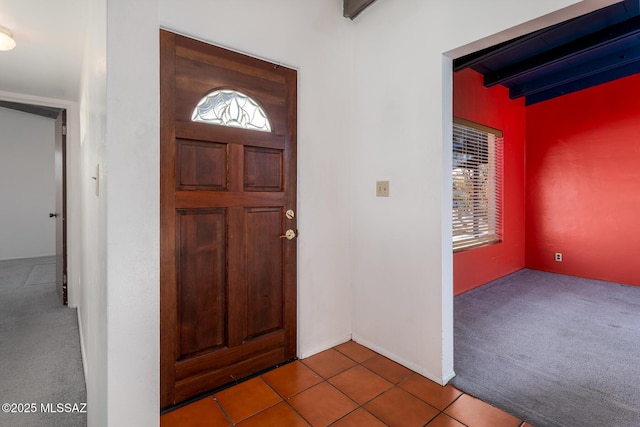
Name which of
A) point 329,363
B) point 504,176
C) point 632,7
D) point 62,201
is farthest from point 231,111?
point 504,176

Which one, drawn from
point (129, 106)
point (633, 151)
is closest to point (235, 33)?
point (129, 106)

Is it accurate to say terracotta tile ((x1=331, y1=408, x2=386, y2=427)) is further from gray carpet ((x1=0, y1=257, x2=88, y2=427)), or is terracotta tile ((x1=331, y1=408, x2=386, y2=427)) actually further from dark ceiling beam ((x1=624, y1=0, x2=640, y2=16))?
dark ceiling beam ((x1=624, y1=0, x2=640, y2=16))

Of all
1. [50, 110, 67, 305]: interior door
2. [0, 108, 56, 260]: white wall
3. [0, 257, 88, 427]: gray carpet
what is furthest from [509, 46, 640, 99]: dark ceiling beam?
[0, 108, 56, 260]: white wall

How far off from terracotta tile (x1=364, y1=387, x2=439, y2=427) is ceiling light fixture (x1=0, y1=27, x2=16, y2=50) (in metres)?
3.59

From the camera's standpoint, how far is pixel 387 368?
2.17 m

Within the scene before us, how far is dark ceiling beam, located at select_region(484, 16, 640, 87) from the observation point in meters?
→ 2.77

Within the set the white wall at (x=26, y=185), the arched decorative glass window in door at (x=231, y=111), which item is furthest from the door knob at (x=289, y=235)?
the white wall at (x=26, y=185)

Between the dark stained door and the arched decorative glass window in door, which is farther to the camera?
the dark stained door

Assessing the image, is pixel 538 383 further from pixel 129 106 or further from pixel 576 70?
pixel 576 70

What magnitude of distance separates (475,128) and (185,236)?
366 centimetres

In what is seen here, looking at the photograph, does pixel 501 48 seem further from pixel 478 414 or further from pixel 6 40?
pixel 6 40

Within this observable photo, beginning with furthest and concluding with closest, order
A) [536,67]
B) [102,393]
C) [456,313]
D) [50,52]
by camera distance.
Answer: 1. [536,67]
2. [456,313]
3. [50,52]
4. [102,393]

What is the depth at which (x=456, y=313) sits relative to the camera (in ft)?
10.4

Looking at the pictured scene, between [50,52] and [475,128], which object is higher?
[50,52]
